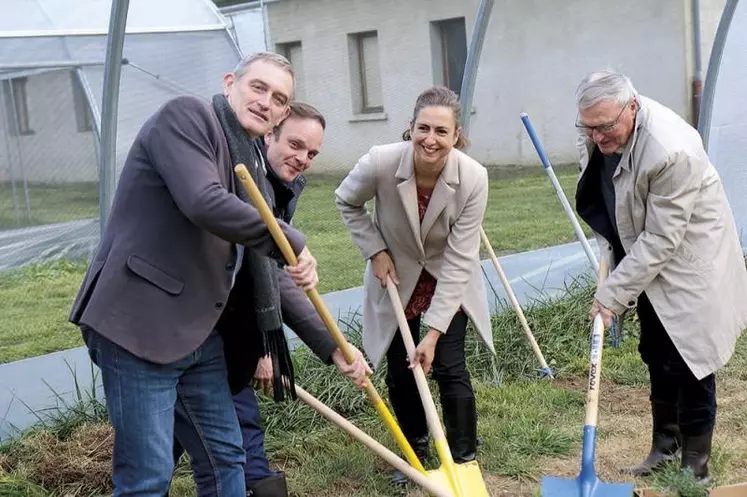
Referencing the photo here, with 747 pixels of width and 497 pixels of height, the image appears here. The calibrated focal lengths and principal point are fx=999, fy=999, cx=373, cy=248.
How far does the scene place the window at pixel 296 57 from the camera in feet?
19.9

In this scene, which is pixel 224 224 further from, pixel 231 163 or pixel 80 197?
pixel 80 197

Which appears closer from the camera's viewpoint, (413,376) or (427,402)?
(427,402)

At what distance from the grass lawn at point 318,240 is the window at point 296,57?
0.56 m

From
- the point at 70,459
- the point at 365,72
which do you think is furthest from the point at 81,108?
the point at 70,459

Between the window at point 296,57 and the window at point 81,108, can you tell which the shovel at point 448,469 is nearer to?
the window at point 81,108

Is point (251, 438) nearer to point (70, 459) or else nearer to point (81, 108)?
point (70, 459)

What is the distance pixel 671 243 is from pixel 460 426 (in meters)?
1.12

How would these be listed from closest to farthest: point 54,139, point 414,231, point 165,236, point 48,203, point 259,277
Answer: point 165,236
point 259,277
point 414,231
point 48,203
point 54,139

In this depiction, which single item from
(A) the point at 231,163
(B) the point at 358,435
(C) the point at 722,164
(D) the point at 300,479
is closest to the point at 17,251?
(D) the point at 300,479

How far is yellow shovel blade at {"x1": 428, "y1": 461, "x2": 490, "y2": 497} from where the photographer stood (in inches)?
140

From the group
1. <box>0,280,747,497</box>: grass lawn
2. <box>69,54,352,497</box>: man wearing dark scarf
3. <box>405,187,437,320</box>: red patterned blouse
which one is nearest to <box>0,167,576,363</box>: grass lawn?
<box>0,280,747,497</box>: grass lawn

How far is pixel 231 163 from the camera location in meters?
2.76

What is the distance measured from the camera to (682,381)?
12.4ft

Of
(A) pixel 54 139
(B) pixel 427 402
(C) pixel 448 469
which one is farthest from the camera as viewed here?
(A) pixel 54 139
